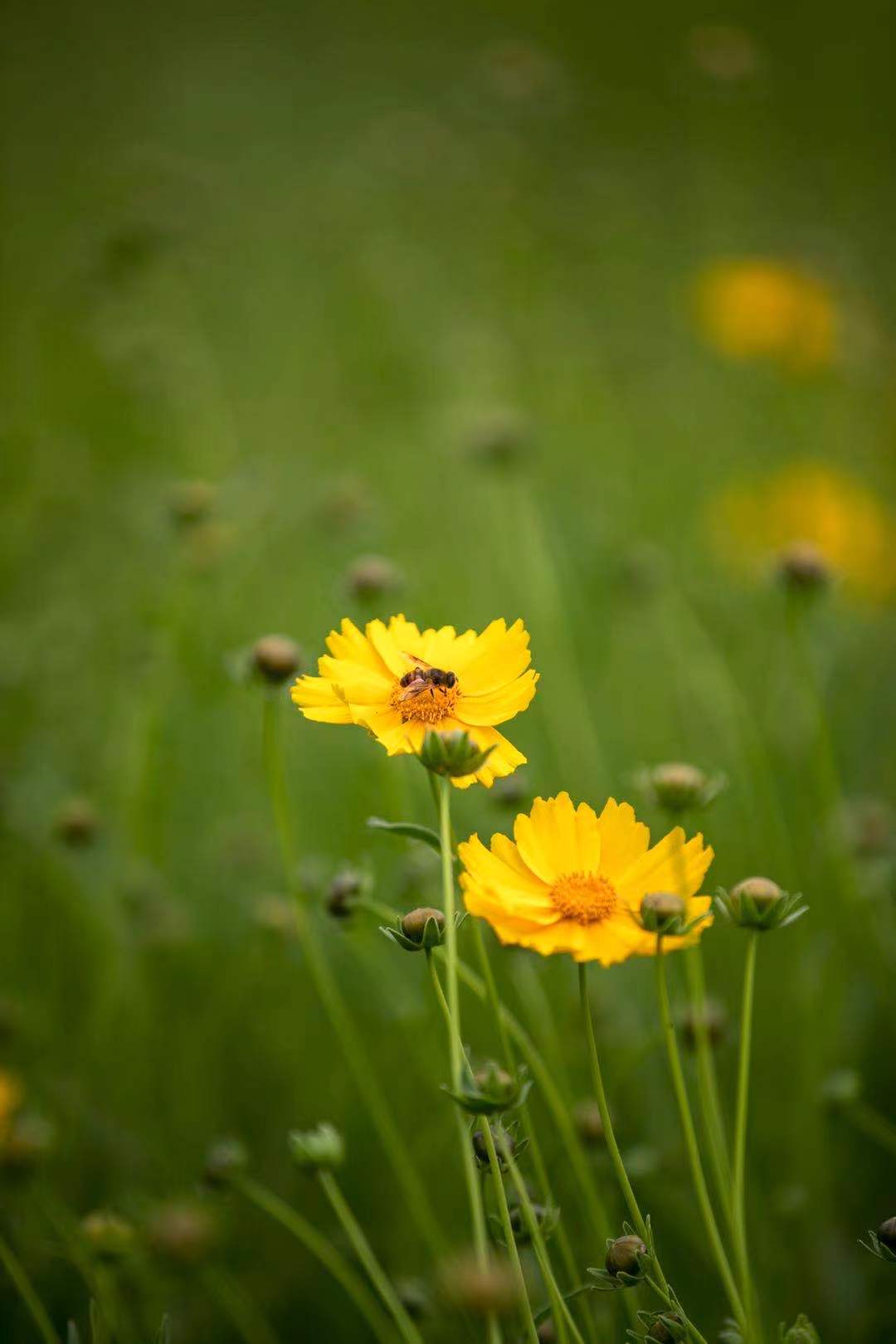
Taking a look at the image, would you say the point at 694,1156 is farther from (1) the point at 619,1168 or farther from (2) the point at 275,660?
(2) the point at 275,660

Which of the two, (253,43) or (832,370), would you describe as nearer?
(832,370)

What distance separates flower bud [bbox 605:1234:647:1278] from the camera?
21.1 inches

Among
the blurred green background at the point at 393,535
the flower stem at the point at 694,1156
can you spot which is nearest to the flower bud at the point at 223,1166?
the blurred green background at the point at 393,535

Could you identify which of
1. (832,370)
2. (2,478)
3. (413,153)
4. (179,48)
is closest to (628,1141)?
(2,478)

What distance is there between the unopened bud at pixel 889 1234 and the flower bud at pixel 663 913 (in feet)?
0.68

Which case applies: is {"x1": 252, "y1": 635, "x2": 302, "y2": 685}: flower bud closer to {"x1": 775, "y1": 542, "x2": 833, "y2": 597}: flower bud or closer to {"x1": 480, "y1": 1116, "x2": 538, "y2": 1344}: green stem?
{"x1": 480, "y1": 1116, "x2": 538, "y2": 1344}: green stem

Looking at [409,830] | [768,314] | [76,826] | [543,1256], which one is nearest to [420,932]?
[409,830]

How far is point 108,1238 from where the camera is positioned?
2.21 feet

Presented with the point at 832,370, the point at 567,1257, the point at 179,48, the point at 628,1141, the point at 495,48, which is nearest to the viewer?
the point at 567,1257

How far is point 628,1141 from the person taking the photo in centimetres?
101

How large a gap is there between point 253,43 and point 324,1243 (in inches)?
139

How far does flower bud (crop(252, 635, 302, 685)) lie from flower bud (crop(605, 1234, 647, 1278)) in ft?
1.32

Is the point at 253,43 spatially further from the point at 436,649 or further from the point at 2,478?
the point at 436,649

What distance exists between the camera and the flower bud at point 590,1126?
0.75 metres
